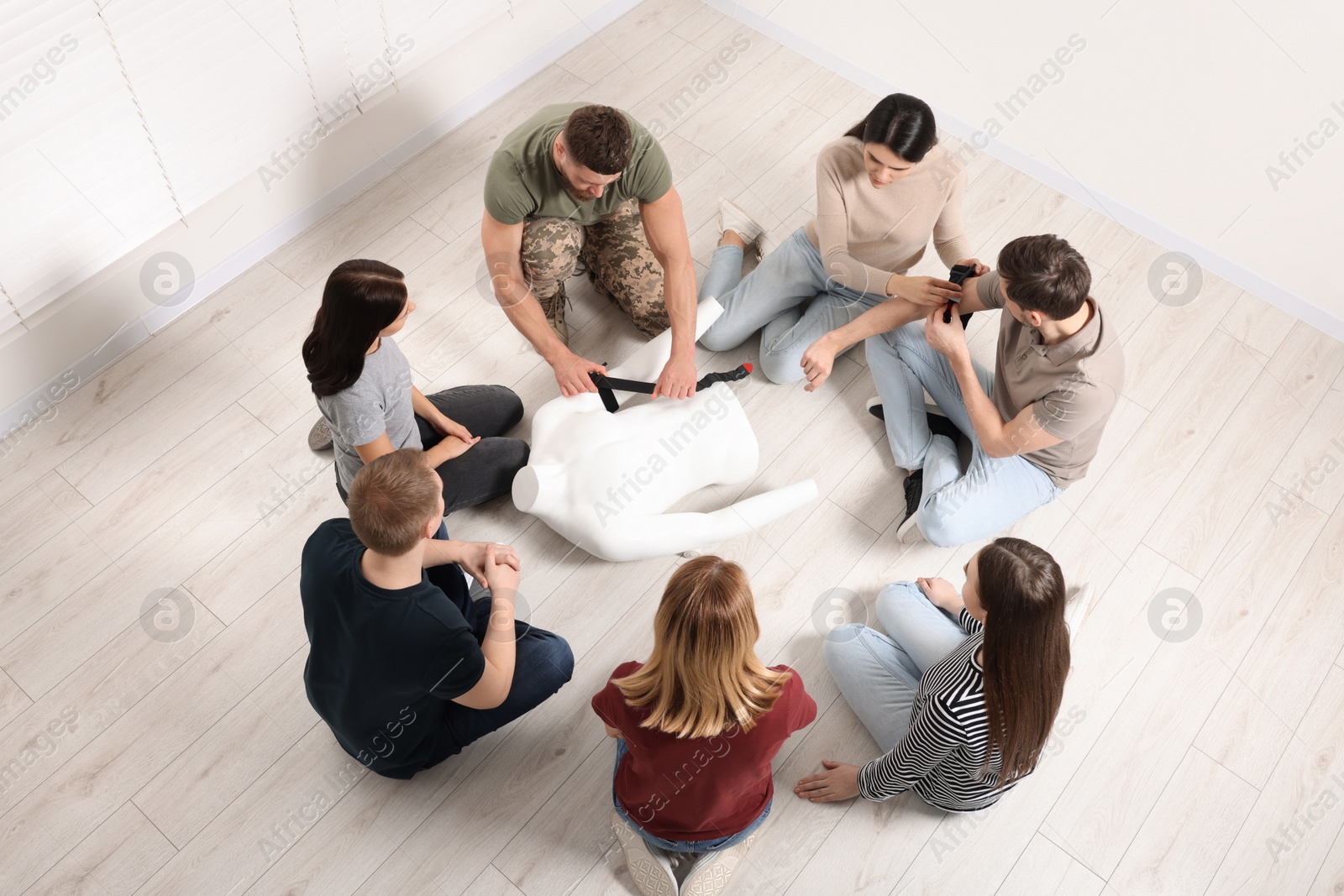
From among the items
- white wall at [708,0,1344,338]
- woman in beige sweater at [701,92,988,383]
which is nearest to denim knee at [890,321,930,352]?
woman in beige sweater at [701,92,988,383]

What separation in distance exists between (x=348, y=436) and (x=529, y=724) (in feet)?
2.43

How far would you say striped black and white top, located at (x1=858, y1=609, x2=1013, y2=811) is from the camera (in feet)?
5.26

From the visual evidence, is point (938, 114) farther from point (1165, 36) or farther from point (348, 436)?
point (348, 436)

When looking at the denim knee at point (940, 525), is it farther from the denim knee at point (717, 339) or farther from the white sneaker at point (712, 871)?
the white sneaker at point (712, 871)

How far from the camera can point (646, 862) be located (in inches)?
71.5

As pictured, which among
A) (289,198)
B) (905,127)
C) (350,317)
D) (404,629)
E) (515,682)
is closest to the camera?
(404,629)

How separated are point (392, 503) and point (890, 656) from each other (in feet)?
3.79

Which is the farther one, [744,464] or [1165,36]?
[1165,36]

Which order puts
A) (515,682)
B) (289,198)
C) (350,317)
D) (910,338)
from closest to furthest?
1. (350,317)
2. (515,682)
3. (910,338)
4. (289,198)

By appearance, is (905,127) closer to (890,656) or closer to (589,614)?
(890,656)

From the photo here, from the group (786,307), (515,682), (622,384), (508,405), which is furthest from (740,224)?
(515,682)

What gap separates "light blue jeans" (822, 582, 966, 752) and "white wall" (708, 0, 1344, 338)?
156 cm

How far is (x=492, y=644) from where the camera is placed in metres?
1.74

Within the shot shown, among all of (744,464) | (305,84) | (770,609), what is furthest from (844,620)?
(305,84)
